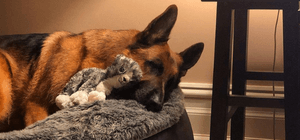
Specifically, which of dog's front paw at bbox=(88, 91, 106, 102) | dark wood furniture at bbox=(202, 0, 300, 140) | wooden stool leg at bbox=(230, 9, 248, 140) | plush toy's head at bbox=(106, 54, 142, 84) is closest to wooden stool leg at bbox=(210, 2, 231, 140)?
dark wood furniture at bbox=(202, 0, 300, 140)

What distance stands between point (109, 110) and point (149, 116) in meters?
0.14

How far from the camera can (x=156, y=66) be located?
1.13 meters

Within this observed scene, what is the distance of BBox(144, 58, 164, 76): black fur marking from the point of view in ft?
3.68

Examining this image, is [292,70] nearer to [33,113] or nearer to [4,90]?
[33,113]

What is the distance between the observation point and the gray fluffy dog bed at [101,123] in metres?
0.81

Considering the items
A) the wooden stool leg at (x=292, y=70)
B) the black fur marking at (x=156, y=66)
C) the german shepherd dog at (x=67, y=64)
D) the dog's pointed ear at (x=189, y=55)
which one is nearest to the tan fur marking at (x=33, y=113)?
the german shepherd dog at (x=67, y=64)

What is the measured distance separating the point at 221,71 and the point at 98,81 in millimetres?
449

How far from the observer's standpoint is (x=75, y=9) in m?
1.97

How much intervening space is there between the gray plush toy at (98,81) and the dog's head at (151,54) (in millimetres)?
62

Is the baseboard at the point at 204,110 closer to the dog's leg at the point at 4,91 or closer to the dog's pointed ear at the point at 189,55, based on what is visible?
the dog's pointed ear at the point at 189,55

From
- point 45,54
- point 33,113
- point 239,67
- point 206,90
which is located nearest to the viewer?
point 33,113

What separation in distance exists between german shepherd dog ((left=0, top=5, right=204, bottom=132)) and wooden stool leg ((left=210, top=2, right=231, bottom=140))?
198mm

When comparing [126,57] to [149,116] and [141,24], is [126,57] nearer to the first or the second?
[149,116]

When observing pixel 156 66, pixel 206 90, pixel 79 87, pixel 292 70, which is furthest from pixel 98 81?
pixel 206 90
